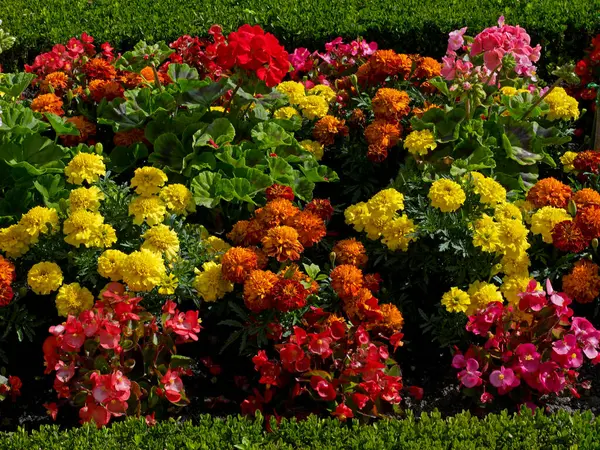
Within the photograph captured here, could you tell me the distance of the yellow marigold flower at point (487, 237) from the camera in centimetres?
321

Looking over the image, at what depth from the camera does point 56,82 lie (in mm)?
Answer: 4641

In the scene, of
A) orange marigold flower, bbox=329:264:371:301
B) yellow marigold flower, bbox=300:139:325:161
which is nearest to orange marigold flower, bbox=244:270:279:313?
orange marigold flower, bbox=329:264:371:301

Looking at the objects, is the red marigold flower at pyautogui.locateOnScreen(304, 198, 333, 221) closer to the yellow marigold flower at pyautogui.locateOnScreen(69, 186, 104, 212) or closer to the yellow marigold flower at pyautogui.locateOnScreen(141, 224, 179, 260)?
the yellow marigold flower at pyautogui.locateOnScreen(141, 224, 179, 260)

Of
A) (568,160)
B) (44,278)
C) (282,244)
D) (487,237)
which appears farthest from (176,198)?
(568,160)

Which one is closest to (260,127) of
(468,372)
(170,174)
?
(170,174)

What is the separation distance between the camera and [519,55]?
161 inches

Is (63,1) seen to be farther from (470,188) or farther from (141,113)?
(470,188)

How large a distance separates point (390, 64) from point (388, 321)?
1673mm

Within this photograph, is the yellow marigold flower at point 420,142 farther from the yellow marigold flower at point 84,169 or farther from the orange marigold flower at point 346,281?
the yellow marigold flower at point 84,169


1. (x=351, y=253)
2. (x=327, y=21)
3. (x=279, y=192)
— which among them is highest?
(x=279, y=192)

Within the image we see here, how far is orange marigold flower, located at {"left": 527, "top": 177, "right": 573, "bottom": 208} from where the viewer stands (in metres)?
3.57

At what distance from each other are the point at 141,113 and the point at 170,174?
378 millimetres

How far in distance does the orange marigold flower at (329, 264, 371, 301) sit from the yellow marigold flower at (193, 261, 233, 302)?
0.40 m

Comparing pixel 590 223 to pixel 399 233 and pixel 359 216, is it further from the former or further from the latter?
pixel 359 216
